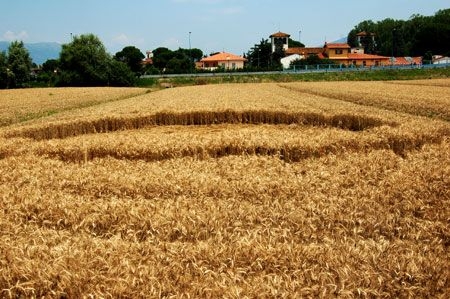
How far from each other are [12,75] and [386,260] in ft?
315

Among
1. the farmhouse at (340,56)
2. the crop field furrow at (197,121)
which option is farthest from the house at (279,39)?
the crop field furrow at (197,121)

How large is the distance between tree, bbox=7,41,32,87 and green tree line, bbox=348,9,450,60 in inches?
4539

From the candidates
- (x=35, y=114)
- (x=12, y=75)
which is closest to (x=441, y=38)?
(x=12, y=75)

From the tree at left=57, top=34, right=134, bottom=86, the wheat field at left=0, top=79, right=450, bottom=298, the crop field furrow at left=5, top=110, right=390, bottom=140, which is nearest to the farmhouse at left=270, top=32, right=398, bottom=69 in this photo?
the tree at left=57, top=34, right=134, bottom=86

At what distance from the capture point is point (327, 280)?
14.0ft

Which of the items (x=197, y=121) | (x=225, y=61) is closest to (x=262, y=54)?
(x=225, y=61)

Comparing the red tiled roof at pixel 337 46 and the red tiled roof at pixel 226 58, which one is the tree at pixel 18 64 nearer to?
the red tiled roof at pixel 226 58

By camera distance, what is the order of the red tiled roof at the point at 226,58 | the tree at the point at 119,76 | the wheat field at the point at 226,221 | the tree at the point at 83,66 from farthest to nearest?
the red tiled roof at the point at 226,58 < the tree at the point at 119,76 < the tree at the point at 83,66 < the wheat field at the point at 226,221

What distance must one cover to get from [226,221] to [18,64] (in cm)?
9739

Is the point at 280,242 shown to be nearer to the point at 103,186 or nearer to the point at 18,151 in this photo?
the point at 103,186

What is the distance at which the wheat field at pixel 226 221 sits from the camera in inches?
167

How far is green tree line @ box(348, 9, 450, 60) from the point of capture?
14438 centimetres

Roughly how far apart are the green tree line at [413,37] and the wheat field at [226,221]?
142 m

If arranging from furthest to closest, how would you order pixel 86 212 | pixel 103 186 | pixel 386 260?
pixel 103 186, pixel 86 212, pixel 386 260
